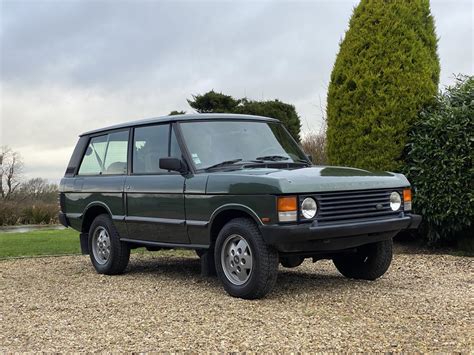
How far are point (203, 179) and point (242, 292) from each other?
51.9 inches

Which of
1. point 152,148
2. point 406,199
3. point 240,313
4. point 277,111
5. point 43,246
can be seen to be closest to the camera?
point 240,313

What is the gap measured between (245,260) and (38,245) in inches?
334

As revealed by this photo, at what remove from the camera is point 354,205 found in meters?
6.23

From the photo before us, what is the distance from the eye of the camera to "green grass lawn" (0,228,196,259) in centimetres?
1150

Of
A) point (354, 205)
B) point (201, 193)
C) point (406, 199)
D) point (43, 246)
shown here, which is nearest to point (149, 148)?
point (201, 193)

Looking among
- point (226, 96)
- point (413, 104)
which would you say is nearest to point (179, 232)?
point (413, 104)

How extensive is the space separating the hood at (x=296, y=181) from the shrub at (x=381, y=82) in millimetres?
3492

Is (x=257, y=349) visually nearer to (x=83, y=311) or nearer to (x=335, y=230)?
(x=335, y=230)

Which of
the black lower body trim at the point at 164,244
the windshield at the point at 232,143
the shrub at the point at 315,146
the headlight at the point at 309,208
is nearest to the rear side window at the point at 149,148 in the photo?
the windshield at the point at 232,143

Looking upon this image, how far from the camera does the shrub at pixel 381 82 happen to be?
33.2ft

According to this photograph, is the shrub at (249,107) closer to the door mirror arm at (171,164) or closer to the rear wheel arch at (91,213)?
the rear wheel arch at (91,213)

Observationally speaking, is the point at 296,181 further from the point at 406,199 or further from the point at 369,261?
the point at 369,261

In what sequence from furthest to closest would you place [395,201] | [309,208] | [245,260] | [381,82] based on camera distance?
[381,82], [395,201], [245,260], [309,208]

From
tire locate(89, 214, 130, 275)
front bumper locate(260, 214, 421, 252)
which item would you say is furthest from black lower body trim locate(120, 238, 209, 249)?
front bumper locate(260, 214, 421, 252)
